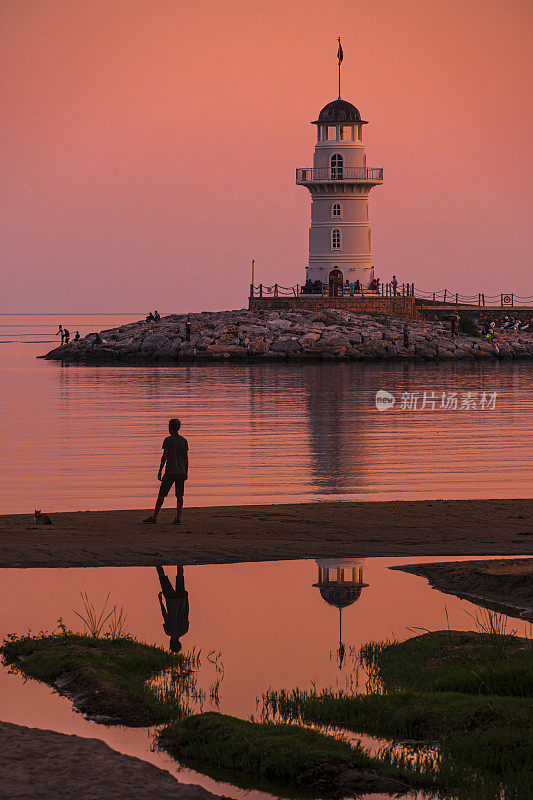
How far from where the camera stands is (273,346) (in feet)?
263

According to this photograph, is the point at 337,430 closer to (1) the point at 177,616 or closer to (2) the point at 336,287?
(1) the point at 177,616

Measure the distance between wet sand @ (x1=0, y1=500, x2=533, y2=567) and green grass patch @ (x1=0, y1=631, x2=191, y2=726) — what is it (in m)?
3.73

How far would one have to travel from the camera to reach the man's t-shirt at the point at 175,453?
53.1 feet

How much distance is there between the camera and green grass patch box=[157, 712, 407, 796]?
24.5ft

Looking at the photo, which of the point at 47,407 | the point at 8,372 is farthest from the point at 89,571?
the point at 8,372

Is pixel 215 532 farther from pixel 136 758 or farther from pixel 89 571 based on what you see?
pixel 136 758

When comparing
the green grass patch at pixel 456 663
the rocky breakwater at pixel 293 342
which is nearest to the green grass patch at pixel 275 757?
the green grass patch at pixel 456 663

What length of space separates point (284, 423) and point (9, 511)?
1828cm

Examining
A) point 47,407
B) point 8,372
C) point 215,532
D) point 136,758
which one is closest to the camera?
point 136,758

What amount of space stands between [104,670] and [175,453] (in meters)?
6.75

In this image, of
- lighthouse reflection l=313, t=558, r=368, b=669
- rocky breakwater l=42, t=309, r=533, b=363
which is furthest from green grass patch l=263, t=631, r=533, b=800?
rocky breakwater l=42, t=309, r=533, b=363

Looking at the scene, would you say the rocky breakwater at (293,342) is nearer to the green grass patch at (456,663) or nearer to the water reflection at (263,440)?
the water reflection at (263,440)

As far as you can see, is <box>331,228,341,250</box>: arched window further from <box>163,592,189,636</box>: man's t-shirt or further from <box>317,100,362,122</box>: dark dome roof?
<box>163,592,189,636</box>: man's t-shirt

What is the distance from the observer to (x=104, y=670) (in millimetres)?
9656
